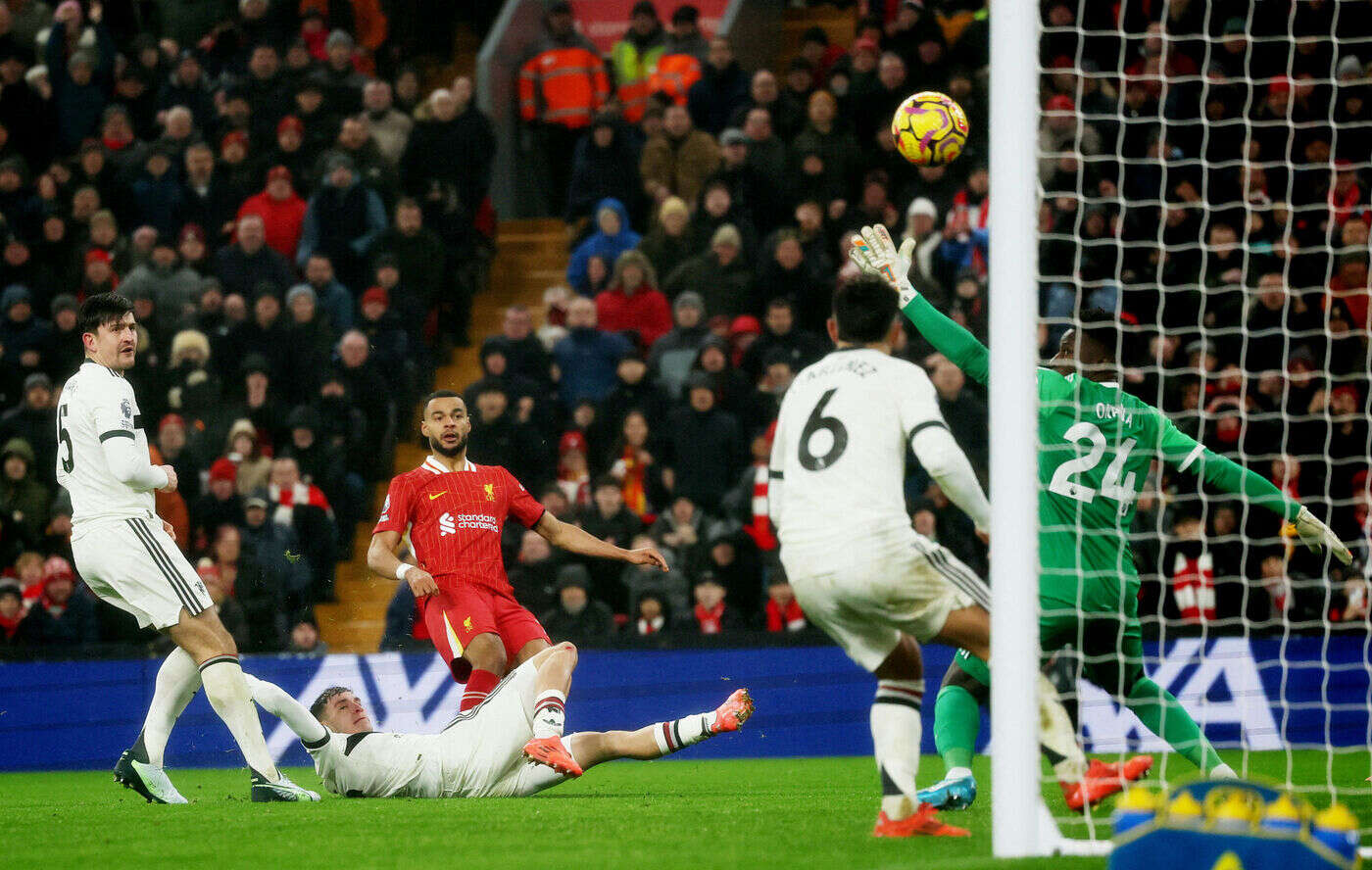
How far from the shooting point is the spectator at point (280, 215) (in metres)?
14.6

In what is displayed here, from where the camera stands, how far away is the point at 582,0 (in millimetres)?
17875

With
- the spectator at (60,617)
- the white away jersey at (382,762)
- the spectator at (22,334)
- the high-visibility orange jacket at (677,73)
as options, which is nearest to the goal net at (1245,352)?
the high-visibility orange jacket at (677,73)

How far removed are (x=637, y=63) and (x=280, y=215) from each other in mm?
3517

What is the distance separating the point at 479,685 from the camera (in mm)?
8391

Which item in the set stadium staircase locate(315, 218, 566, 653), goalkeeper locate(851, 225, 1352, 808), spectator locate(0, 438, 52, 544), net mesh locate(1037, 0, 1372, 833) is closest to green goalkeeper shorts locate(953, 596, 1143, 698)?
goalkeeper locate(851, 225, 1352, 808)

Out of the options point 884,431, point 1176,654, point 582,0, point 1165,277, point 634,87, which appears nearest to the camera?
point 884,431

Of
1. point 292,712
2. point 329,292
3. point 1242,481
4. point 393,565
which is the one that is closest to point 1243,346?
point 1242,481

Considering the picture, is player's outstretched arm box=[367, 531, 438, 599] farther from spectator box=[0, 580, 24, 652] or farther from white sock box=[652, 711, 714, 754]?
spectator box=[0, 580, 24, 652]

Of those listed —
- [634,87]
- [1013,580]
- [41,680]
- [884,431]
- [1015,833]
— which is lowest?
[41,680]

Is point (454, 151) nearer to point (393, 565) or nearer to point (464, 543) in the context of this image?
point (464, 543)

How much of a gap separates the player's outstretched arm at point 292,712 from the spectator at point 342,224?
7.16 meters

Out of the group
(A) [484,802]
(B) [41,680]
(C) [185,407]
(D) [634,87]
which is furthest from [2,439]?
(A) [484,802]

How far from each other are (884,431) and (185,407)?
8818mm

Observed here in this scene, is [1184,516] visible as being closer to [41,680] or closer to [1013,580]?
[1013,580]
